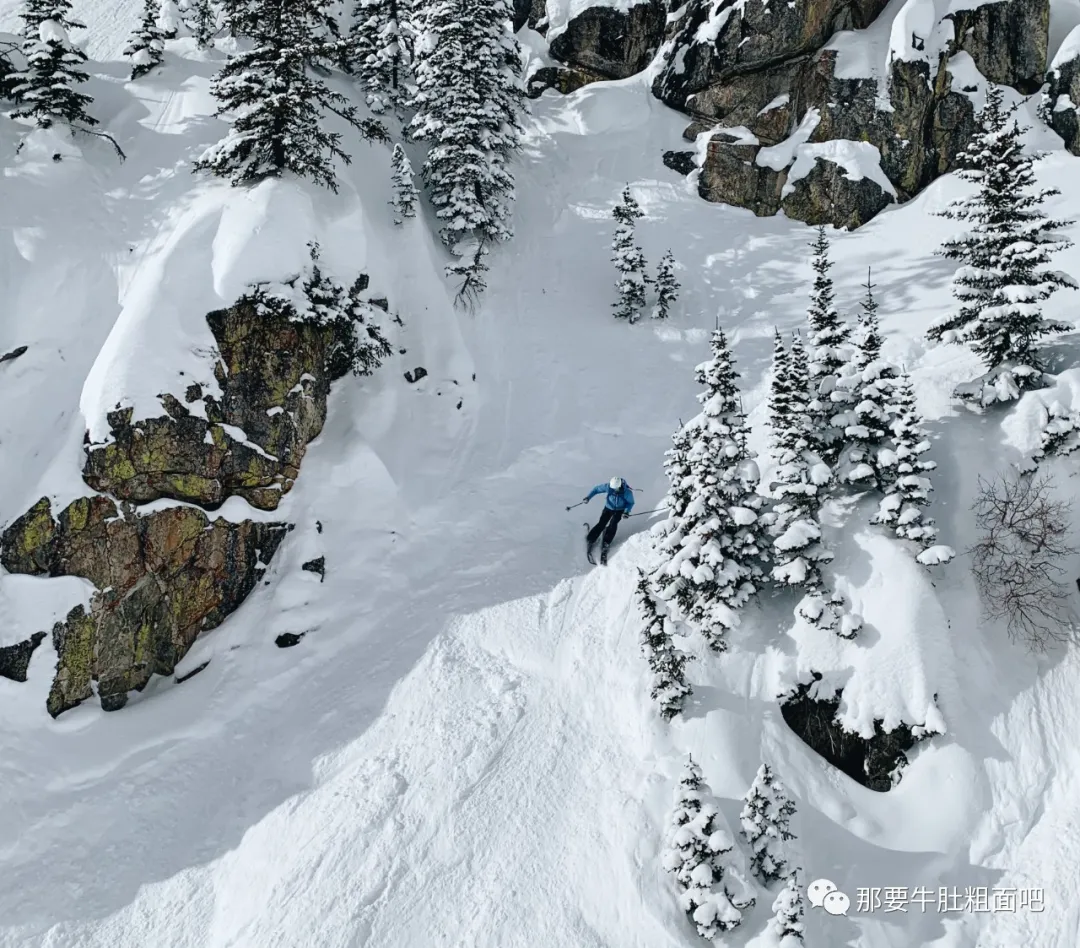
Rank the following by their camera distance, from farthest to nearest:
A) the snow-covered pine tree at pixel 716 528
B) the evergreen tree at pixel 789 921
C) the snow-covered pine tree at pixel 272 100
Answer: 1. the snow-covered pine tree at pixel 272 100
2. the snow-covered pine tree at pixel 716 528
3. the evergreen tree at pixel 789 921

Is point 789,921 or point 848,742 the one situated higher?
point 789,921

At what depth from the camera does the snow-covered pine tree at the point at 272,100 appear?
1723 centimetres

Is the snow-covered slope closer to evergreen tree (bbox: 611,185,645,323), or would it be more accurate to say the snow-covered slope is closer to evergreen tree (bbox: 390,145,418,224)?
evergreen tree (bbox: 390,145,418,224)

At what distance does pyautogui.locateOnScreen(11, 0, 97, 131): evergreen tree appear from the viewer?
19.8 meters

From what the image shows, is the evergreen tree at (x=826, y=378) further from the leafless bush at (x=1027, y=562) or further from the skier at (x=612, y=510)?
the skier at (x=612, y=510)

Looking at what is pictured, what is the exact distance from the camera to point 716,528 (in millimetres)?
11469

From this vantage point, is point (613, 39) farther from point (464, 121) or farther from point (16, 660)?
point (16, 660)

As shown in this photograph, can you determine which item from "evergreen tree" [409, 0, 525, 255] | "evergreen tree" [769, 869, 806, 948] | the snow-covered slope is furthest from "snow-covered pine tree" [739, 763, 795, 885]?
"evergreen tree" [409, 0, 525, 255]

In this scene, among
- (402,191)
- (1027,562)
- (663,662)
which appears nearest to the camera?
(663,662)

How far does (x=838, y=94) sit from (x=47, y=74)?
28896 millimetres

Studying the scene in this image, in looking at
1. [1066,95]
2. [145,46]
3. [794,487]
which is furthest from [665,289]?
[145,46]

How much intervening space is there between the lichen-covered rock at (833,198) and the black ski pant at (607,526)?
771 inches

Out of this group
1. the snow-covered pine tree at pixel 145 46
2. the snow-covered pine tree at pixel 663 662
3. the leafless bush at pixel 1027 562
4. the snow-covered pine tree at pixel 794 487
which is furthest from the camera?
the snow-covered pine tree at pixel 145 46

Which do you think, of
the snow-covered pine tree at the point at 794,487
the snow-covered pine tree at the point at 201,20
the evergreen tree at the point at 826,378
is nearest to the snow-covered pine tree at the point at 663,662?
the snow-covered pine tree at the point at 794,487
